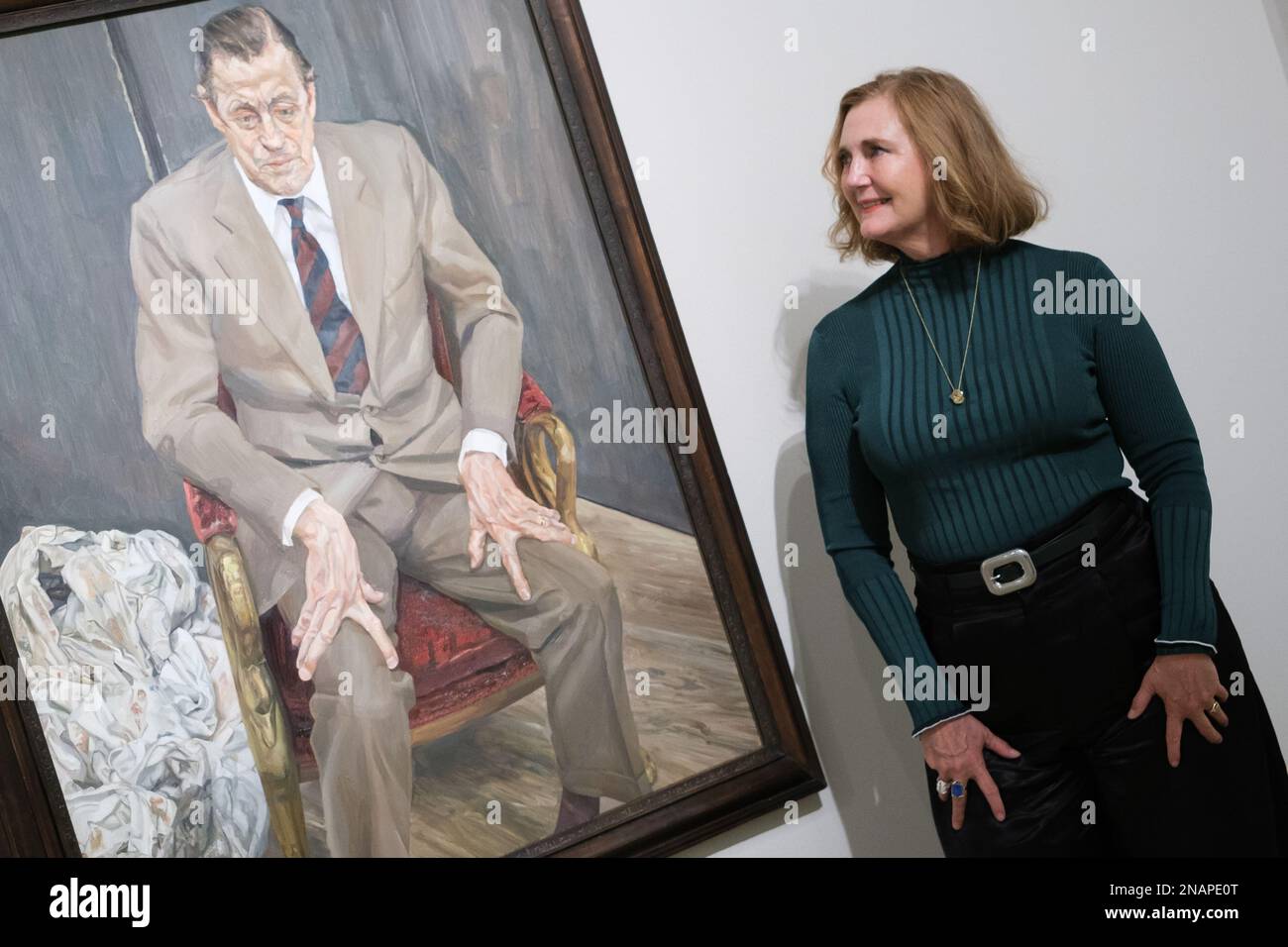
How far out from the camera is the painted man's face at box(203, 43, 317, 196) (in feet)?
Result: 7.04

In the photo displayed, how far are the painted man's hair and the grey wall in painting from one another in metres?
0.02

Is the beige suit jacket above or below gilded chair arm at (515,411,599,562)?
above

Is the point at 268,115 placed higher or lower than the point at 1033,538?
higher

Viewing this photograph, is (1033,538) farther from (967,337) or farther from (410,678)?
(410,678)

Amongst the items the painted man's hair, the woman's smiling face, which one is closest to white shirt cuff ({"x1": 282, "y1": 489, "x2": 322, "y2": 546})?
the painted man's hair

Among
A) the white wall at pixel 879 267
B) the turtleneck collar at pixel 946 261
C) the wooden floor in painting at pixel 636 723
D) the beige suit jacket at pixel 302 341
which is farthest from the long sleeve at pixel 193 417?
the turtleneck collar at pixel 946 261

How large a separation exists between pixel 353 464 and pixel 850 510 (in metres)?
0.87

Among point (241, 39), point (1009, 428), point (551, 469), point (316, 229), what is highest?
point (241, 39)

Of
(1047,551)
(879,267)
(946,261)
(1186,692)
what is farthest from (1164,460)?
(879,267)

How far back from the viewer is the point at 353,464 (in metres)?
2.12

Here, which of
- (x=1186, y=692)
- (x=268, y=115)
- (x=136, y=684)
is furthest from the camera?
(x=268, y=115)

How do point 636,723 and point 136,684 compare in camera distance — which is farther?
point 636,723

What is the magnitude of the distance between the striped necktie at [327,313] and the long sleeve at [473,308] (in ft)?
0.57

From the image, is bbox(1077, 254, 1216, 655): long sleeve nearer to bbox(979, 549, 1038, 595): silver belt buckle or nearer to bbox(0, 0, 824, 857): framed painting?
bbox(979, 549, 1038, 595): silver belt buckle
